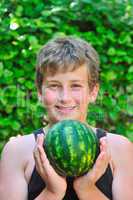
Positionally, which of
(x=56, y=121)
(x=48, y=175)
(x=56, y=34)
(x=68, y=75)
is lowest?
(x=48, y=175)

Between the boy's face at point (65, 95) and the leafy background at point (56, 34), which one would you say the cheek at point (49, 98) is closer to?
the boy's face at point (65, 95)

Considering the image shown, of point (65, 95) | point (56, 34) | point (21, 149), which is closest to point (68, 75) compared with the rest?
point (65, 95)

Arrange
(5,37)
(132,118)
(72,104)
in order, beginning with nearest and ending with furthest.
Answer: (72,104) → (5,37) → (132,118)

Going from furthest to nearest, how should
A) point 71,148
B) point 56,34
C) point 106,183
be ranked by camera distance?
point 56,34
point 106,183
point 71,148

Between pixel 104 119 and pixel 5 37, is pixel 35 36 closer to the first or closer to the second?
pixel 5 37

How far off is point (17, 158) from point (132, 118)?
2625 mm

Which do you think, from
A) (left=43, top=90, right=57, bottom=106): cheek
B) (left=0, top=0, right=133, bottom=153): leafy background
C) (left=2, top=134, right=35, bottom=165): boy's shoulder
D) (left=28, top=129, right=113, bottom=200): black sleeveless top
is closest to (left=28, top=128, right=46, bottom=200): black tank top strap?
(left=28, top=129, right=113, bottom=200): black sleeveless top

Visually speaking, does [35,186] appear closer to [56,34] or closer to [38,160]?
[38,160]

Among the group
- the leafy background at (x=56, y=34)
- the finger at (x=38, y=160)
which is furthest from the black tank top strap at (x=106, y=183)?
the leafy background at (x=56, y=34)

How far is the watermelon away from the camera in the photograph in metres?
2.97

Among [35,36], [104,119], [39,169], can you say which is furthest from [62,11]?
[39,169]

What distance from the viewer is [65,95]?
10.9ft

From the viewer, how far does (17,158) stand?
11.3 feet

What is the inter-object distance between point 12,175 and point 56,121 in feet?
1.24
